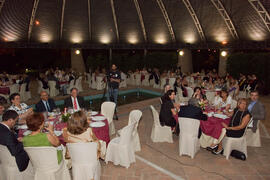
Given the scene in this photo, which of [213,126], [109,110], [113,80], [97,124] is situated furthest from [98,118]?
[113,80]

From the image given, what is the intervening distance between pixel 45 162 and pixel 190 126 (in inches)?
111

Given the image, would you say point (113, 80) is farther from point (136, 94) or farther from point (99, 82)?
point (136, 94)

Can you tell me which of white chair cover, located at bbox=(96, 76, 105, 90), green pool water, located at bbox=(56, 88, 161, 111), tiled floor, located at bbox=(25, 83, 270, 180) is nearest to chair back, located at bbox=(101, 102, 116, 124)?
tiled floor, located at bbox=(25, 83, 270, 180)

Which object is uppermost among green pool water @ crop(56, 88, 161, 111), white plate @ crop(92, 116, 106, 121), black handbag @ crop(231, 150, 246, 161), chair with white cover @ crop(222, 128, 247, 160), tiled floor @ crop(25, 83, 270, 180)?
white plate @ crop(92, 116, 106, 121)

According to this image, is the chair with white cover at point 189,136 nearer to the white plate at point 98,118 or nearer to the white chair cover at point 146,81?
the white plate at point 98,118

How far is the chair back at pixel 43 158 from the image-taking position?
3.02m

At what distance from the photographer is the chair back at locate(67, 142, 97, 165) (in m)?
3.13

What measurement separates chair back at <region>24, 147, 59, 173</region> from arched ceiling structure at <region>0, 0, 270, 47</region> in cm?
1219

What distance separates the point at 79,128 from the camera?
3180 mm

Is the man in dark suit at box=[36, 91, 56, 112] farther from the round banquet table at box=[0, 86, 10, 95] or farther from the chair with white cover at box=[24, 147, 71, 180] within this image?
the round banquet table at box=[0, 86, 10, 95]

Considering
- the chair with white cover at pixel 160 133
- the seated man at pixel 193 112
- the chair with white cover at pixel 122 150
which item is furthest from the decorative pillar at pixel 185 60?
the chair with white cover at pixel 122 150

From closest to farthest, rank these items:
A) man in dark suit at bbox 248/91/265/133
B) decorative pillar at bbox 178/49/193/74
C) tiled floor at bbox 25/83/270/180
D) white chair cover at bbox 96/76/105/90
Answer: tiled floor at bbox 25/83/270/180
man in dark suit at bbox 248/91/265/133
white chair cover at bbox 96/76/105/90
decorative pillar at bbox 178/49/193/74

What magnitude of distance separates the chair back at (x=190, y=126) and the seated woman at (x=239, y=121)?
1.87ft

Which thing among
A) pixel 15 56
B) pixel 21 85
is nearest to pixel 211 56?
pixel 21 85
